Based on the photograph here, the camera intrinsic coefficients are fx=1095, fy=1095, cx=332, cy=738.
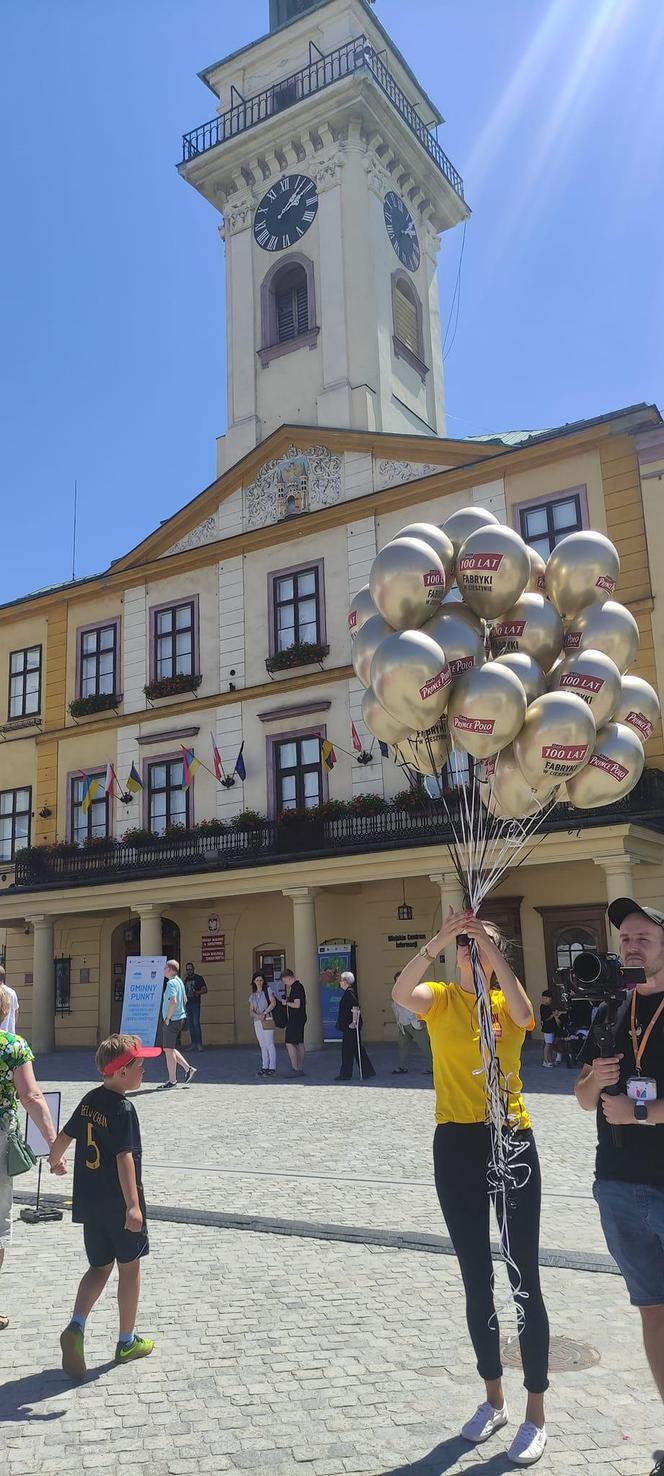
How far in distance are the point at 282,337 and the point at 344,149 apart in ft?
16.6

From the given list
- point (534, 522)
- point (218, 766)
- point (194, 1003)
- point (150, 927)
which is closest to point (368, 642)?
point (534, 522)

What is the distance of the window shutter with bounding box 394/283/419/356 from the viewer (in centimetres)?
2939

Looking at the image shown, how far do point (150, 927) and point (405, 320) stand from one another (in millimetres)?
17619

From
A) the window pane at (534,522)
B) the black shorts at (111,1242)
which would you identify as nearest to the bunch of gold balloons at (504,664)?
the black shorts at (111,1242)

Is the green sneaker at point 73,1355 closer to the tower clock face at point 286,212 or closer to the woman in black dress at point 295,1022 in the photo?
the woman in black dress at point 295,1022

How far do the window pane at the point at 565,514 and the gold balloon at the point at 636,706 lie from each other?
15360 millimetres

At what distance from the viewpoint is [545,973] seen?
21812 mm

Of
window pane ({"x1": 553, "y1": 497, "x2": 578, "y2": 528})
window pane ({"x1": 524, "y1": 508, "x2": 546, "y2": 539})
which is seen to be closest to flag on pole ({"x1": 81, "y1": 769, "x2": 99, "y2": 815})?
window pane ({"x1": 524, "y1": 508, "x2": 546, "y2": 539})

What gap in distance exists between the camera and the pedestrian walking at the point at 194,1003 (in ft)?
74.9

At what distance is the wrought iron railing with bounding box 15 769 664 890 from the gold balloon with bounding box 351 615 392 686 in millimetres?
11848

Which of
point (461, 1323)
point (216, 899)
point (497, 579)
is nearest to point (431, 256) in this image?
point (216, 899)

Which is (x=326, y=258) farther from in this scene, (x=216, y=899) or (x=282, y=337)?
(x=216, y=899)

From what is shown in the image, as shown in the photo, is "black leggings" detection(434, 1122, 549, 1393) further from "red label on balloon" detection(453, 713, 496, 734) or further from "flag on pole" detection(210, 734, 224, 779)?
"flag on pole" detection(210, 734, 224, 779)

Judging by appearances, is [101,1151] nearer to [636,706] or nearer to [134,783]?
[636,706]
